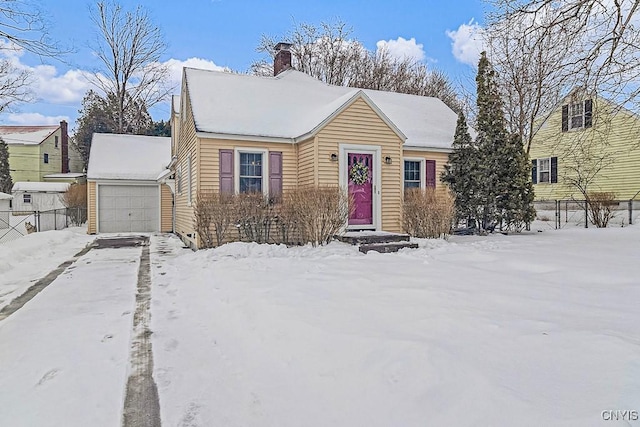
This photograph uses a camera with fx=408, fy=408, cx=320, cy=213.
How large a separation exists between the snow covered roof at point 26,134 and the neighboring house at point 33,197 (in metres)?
6.38

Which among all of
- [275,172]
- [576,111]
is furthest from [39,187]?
[576,111]

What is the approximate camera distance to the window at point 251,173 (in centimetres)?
1098

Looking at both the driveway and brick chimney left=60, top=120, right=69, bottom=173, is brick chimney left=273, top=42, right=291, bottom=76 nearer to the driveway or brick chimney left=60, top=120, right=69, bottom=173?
the driveway

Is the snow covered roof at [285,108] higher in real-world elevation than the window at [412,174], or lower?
higher

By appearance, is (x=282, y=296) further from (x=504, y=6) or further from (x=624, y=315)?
(x=504, y=6)

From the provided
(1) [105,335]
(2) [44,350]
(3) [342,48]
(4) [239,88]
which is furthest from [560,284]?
(3) [342,48]

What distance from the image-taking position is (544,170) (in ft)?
74.4

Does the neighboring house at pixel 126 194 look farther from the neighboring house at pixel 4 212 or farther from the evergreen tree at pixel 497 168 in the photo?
the evergreen tree at pixel 497 168

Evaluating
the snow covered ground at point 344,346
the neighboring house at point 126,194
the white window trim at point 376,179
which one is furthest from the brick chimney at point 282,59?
the snow covered ground at point 344,346

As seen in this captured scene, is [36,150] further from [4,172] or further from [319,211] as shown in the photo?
[319,211]

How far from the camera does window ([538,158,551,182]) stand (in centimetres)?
2241

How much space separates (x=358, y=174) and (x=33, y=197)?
30599 mm

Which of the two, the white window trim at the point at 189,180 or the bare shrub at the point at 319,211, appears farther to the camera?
the white window trim at the point at 189,180

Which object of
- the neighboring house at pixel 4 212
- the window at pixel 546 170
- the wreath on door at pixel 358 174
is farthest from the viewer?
the window at pixel 546 170
